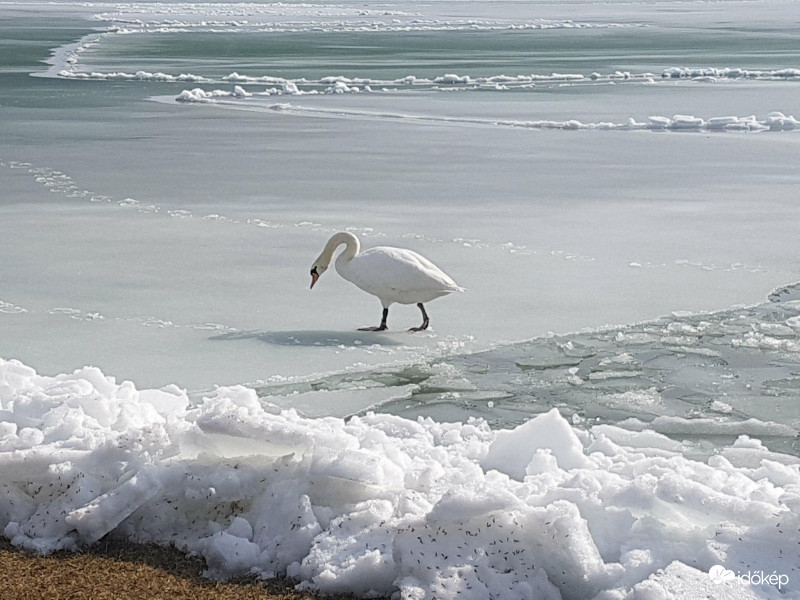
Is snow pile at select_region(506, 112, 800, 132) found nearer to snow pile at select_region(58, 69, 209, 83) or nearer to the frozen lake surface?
the frozen lake surface

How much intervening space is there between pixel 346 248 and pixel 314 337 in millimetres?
694

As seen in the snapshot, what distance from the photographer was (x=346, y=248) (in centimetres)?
675

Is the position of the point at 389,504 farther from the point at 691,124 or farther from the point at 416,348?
the point at 691,124

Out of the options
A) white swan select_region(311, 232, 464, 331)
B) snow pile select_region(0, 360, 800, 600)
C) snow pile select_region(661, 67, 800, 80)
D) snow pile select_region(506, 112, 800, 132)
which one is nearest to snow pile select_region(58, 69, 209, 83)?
snow pile select_region(661, 67, 800, 80)

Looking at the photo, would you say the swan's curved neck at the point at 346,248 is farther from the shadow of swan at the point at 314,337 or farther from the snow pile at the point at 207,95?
the snow pile at the point at 207,95

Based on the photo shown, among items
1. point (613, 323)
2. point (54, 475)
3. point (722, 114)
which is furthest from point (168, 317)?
point (722, 114)

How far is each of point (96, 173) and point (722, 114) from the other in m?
9.56

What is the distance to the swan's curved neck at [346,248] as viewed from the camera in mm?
6621

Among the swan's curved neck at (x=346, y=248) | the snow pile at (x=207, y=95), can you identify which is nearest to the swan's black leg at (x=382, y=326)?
the swan's curved neck at (x=346, y=248)

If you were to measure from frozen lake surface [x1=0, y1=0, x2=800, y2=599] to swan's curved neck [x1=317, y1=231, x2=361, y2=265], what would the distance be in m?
0.29

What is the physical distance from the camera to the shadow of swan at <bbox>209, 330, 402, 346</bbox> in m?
6.18

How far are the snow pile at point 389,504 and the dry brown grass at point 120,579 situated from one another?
0.19 feet

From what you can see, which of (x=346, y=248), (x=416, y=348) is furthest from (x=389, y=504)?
(x=346, y=248)

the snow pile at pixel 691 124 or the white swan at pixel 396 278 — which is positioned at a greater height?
the white swan at pixel 396 278
